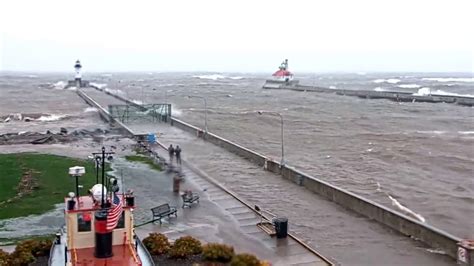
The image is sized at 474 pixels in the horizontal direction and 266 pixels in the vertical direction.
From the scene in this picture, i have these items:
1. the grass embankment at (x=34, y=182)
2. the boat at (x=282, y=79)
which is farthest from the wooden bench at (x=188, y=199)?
the boat at (x=282, y=79)

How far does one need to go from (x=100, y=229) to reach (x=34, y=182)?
1906 cm

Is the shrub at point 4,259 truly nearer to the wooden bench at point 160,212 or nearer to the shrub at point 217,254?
the shrub at point 217,254

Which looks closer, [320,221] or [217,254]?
[217,254]

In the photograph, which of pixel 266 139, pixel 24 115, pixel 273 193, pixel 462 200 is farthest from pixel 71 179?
pixel 24 115

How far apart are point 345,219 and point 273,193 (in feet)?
19.3

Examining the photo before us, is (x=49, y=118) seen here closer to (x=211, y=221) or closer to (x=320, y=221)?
(x=211, y=221)

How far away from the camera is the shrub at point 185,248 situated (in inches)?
690

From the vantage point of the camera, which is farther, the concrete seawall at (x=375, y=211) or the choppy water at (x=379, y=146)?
the choppy water at (x=379, y=146)

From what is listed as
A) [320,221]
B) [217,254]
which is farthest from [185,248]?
[320,221]

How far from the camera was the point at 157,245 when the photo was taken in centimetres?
1812

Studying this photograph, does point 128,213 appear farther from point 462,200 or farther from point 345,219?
point 462,200

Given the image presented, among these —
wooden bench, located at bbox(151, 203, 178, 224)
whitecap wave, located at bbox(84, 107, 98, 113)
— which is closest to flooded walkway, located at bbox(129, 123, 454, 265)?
wooden bench, located at bbox(151, 203, 178, 224)

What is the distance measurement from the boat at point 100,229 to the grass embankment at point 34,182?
11615 mm

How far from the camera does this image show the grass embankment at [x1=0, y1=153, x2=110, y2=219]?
2612cm
